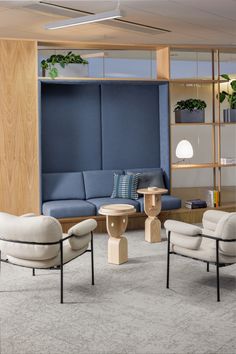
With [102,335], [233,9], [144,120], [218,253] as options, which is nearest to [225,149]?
[144,120]

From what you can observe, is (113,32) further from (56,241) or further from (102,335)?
(102,335)

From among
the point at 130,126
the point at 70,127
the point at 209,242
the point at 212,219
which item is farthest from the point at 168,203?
the point at 209,242

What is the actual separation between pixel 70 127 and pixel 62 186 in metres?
0.99

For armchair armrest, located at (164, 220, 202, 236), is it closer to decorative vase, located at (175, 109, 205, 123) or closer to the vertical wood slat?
decorative vase, located at (175, 109, 205, 123)

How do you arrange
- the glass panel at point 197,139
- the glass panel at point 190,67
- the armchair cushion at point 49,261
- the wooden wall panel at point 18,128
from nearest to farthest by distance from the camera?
the armchair cushion at point 49,261
the wooden wall panel at point 18,128
the glass panel at point 197,139
the glass panel at point 190,67

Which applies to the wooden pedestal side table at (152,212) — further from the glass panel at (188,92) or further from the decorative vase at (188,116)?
the glass panel at (188,92)

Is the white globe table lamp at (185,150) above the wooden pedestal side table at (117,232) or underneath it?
above

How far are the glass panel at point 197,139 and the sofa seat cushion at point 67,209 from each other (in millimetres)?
4133

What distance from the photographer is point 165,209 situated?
25.5 feet

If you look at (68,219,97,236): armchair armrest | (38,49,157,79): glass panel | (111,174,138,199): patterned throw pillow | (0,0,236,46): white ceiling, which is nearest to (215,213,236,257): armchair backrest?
(68,219,97,236): armchair armrest

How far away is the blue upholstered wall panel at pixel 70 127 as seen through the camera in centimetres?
799

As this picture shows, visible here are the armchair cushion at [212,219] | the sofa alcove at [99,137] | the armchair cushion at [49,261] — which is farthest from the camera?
the sofa alcove at [99,137]

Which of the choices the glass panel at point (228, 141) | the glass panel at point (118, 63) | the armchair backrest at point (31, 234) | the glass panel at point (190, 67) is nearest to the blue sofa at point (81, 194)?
the armchair backrest at point (31, 234)

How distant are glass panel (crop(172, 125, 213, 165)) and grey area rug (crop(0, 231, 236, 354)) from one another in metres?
5.43
